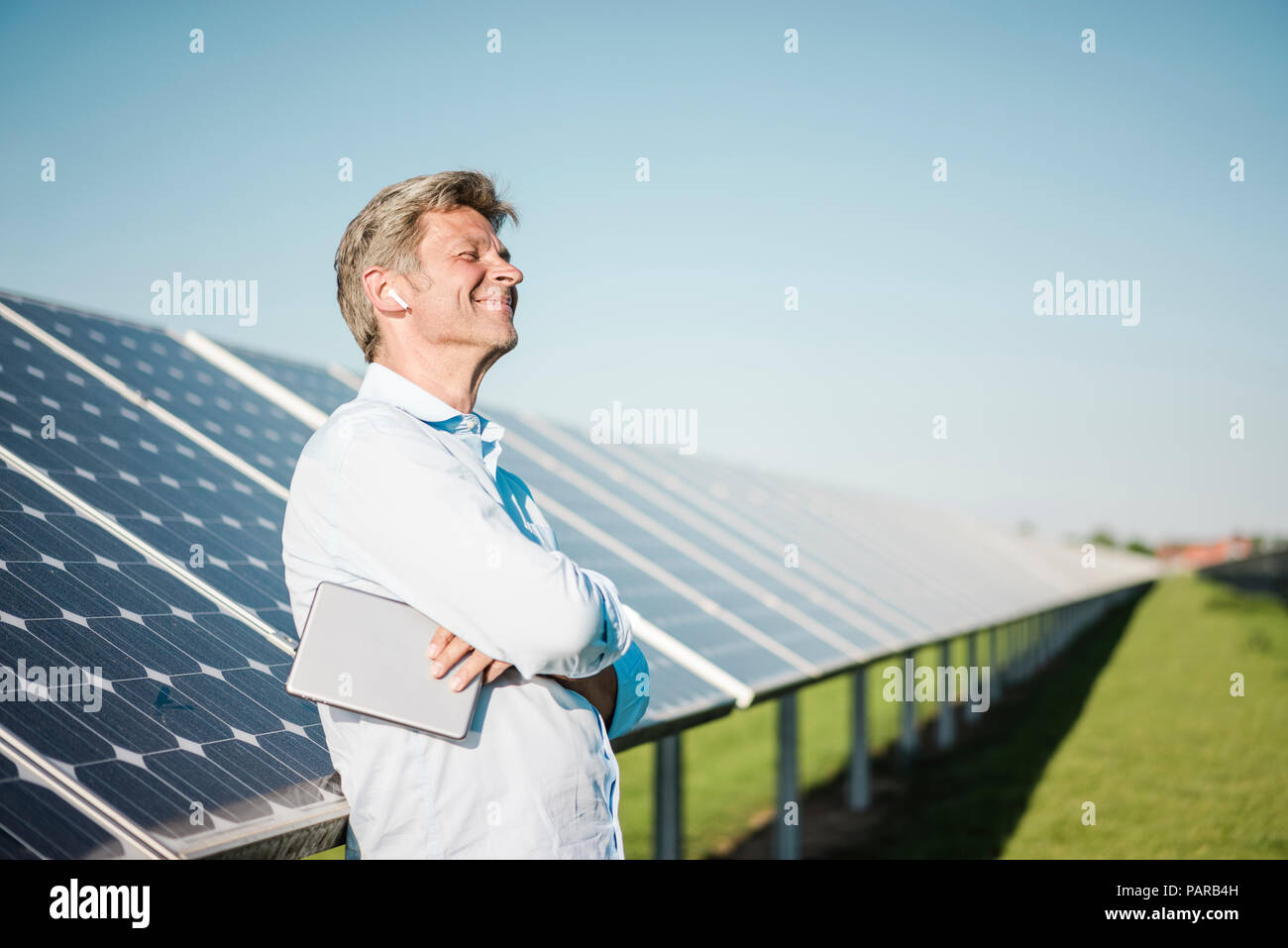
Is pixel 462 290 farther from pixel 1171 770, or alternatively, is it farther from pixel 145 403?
pixel 1171 770

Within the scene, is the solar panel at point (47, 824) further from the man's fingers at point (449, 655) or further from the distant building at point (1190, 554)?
the distant building at point (1190, 554)

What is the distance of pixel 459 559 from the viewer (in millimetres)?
2342

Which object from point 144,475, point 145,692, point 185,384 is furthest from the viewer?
point 185,384

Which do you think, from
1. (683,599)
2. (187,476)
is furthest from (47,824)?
(683,599)

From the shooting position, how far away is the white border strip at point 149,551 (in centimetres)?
339

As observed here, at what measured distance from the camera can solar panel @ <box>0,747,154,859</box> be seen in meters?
1.95

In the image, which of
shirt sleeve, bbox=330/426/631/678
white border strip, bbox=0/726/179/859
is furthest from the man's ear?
white border strip, bbox=0/726/179/859

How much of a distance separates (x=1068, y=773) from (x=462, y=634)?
12.8 metres

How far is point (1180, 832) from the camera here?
10.0m

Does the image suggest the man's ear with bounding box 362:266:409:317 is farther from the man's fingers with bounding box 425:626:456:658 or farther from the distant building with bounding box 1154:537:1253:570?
the distant building with bounding box 1154:537:1253:570
